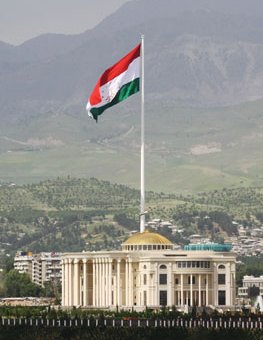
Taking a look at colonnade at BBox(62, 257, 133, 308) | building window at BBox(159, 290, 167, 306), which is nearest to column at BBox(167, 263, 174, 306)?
building window at BBox(159, 290, 167, 306)

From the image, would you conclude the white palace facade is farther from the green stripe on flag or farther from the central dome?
the green stripe on flag

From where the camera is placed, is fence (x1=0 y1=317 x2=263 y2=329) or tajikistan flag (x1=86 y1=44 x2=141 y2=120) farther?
tajikistan flag (x1=86 y1=44 x2=141 y2=120)

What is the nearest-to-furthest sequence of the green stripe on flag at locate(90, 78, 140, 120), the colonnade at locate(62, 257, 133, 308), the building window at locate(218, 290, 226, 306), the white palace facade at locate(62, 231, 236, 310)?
the green stripe on flag at locate(90, 78, 140, 120)
the white palace facade at locate(62, 231, 236, 310)
the colonnade at locate(62, 257, 133, 308)
the building window at locate(218, 290, 226, 306)

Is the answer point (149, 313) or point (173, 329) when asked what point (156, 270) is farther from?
point (173, 329)

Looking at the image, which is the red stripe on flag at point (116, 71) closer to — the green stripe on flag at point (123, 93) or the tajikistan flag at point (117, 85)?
the tajikistan flag at point (117, 85)

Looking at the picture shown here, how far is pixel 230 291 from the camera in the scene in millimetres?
180125

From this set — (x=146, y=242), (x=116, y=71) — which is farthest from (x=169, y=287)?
(x=116, y=71)

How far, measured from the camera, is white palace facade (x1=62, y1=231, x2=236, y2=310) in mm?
178375

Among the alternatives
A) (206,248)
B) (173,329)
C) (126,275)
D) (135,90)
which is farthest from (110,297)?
(173,329)

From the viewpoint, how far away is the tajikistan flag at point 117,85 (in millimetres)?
159250

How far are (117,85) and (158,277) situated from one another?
24376mm

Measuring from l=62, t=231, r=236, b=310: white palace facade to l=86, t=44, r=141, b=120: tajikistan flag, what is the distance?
21465 mm

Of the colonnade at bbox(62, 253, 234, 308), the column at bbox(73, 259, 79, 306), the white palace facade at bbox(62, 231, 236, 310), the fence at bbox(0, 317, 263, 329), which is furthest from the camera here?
the column at bbox(73, 259, 79, 306)

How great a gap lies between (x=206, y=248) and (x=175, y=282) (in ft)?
35.3
